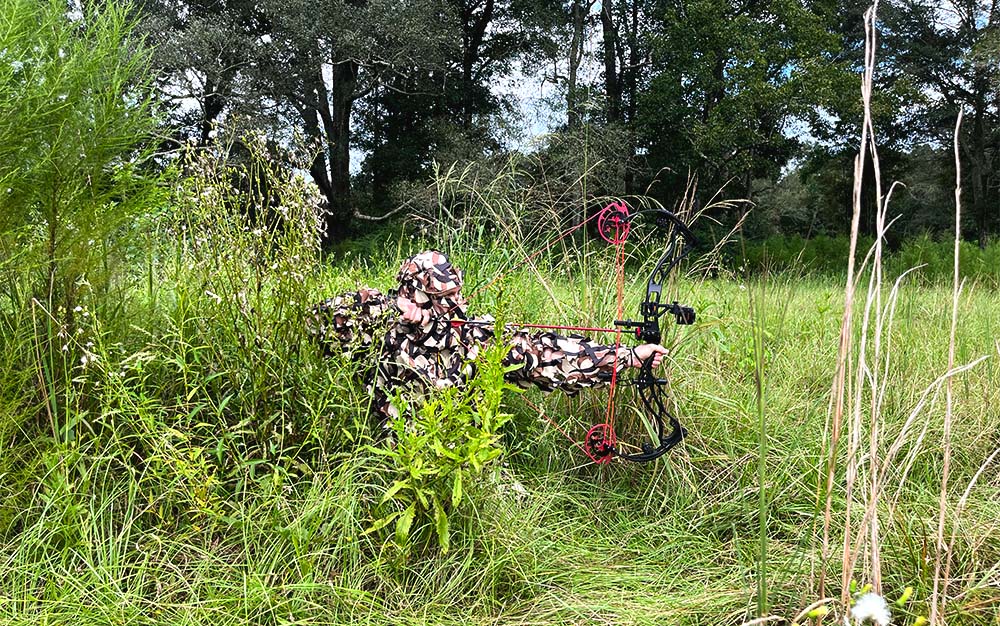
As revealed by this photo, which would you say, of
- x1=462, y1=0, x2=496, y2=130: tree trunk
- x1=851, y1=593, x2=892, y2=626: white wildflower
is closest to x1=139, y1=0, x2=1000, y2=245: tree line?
x1=462, y1=0, x2=496, y2=130: tree trunk

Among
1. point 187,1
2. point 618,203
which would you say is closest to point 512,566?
point 618,203

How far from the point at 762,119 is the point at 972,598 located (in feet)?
52.3

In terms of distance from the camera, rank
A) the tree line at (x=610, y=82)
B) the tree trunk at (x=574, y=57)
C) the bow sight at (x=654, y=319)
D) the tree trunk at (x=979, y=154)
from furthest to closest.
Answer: the tree trunk at (x=979, y=154) → the tree trunk at (x=574, y=57) → the tree line at (x=610, y=82) → the bow sight at (x=654, y=319)

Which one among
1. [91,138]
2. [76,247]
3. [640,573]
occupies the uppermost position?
[91,138]

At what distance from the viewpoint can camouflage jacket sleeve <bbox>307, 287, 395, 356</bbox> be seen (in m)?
2.29

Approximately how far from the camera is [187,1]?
1560cm

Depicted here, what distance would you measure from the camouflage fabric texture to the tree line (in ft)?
36.8

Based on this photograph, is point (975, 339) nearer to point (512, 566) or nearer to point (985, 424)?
point (985, 424)

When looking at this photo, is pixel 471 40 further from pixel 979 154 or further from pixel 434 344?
pixel 434 344

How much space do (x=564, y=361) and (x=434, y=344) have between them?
46cm

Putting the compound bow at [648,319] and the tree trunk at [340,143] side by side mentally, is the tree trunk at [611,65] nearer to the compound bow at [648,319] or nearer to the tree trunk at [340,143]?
the tree trunk at [340,143]

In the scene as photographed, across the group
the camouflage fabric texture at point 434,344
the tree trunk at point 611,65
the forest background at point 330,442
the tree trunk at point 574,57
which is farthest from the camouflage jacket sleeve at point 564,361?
the tree trunk at point 611,65

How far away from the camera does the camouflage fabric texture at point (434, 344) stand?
2232mm

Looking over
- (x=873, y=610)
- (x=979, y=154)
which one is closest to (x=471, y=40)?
(x=979, y=154)
